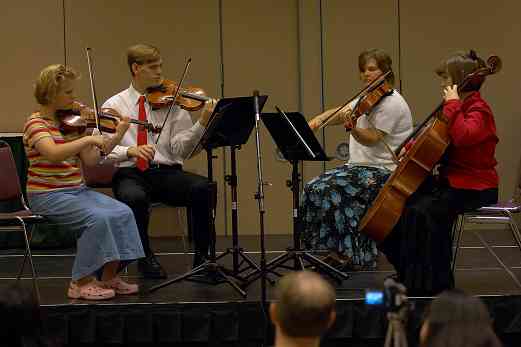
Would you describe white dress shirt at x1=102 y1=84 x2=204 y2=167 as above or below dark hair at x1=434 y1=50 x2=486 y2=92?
below

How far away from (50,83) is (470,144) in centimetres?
200

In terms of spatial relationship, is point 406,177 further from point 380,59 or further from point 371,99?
point 380,59

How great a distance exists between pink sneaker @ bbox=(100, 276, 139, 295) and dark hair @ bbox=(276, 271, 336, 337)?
220cm

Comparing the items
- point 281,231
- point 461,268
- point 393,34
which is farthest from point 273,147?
point 461,268

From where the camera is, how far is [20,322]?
7.34 feet

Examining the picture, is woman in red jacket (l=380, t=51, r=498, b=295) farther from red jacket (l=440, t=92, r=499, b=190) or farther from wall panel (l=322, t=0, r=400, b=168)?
wall panel (l=322, t=0, r=400, b=168)

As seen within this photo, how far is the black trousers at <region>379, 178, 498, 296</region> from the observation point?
4.11 meters

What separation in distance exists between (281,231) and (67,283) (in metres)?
2.43

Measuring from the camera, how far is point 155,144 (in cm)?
471

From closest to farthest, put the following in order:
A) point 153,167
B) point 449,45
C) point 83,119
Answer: point 83,119 → point 153,167 → point 449,45

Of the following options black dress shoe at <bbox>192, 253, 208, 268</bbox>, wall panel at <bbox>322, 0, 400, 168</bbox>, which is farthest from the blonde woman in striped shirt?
wall panel at <bbox>322, 0, 400, 168</bbox>

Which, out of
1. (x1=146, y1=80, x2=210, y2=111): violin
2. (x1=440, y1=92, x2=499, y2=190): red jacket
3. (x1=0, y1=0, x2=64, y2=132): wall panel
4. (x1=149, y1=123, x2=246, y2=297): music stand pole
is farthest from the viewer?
(x1=0, y1=0, x2=64, y2=132): wall panel

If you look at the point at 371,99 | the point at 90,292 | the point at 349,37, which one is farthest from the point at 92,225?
the point at 349,37

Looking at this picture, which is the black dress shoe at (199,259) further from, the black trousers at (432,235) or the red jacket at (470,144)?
the red jacket at (470,144)
